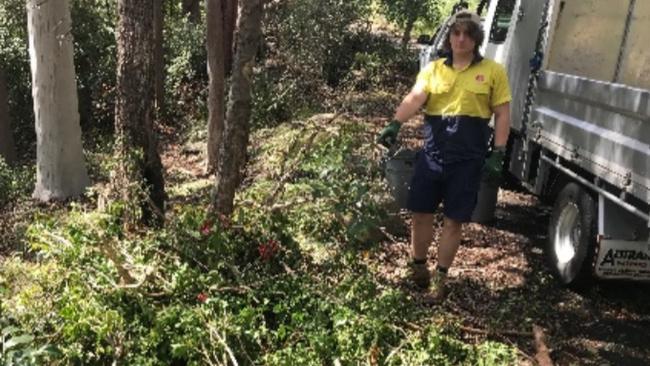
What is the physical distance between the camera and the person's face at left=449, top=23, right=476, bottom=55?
4668 mm

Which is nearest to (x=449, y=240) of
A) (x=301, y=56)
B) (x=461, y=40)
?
(x=461, y=40)

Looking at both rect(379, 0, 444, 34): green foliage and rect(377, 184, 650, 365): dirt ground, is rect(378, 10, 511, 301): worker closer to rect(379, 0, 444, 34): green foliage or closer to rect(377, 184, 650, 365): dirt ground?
rect(377, 184, 650, 365): dirt ground

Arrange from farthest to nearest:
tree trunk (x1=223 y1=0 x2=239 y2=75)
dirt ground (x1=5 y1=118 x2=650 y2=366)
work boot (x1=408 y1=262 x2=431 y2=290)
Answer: tree trunk (x1=223 y1=0 x2=239 y2=75) < work boot (x1=408 y1=262 x2=431 y2=290) < dirt ground (x1=5 y1=118 x2=650 y2=366)

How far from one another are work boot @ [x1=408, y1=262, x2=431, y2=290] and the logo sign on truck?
1220 millimetres

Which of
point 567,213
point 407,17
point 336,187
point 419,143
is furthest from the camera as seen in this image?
point 407,17

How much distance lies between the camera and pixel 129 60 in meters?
6.45

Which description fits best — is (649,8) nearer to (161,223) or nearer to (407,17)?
(161,223)

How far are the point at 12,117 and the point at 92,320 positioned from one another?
11.6 metres

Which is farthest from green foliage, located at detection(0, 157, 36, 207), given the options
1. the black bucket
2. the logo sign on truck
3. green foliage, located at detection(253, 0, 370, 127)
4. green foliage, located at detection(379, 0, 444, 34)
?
green foliage, located at detection(379, 0, 444, 34)

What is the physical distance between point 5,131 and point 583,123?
399 inches

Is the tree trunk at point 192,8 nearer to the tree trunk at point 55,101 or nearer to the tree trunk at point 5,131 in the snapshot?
the tree trunk at point 5,131

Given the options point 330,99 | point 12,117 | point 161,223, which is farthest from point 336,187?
point 12,117

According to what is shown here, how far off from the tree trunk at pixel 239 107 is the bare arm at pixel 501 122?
1.81 m

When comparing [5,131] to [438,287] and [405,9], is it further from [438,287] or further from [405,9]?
[438,287]
